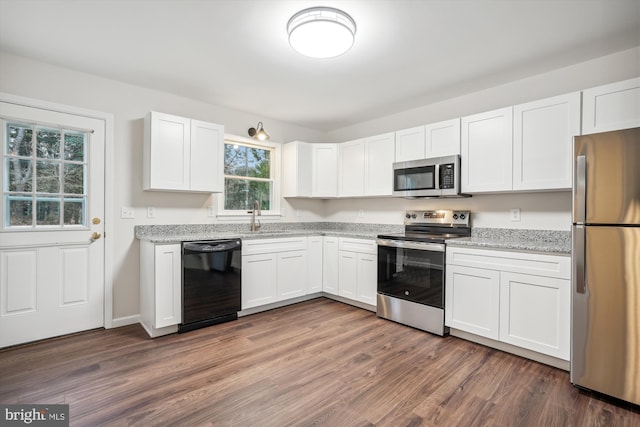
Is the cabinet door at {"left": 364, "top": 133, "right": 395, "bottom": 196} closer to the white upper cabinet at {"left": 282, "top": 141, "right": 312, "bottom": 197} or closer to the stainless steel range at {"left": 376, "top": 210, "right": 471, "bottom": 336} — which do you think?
the stainless steel range at {"left": 376, "top": 210, "right": 471, "bottom": 336}

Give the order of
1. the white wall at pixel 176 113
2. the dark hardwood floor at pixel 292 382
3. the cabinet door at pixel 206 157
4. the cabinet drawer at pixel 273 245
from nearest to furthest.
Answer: the dark hardwood floor at pixel 292 382, the white wall at pixel 176 113, the cabinet door at pixel 206 157, the cabinet drawer at pixel 273 245

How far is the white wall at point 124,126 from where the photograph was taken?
269 centimetres

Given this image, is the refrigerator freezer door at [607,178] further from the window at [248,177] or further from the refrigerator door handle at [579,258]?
the window at [248,177]

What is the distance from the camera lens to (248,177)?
4141 mm

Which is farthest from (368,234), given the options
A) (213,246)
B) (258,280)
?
(213,246)

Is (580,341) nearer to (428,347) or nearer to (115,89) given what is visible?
(428,347)

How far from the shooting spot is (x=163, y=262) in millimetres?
2824

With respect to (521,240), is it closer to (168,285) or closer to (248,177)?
(248,177)

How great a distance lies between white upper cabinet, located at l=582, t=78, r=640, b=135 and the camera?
84.7 inches

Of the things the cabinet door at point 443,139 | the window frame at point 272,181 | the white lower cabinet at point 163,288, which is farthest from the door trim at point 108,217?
the cabinet door at point 443,139

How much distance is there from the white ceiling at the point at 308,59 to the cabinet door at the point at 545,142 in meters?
0.43

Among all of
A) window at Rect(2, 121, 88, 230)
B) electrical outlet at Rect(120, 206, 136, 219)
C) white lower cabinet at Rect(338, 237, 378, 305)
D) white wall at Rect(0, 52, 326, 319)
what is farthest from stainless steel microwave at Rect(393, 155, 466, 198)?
window at Rect(2, 121, 88, 230)

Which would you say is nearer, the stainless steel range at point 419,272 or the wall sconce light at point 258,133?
the stainless steel range at point 419,272

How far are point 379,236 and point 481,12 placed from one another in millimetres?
2112
